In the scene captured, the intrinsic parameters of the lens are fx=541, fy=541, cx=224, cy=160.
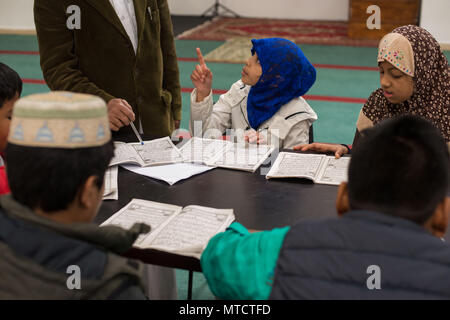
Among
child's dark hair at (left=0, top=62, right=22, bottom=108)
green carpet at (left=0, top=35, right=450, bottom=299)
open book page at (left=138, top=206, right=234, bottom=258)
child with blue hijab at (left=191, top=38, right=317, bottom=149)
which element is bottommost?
green carpet at (left=0, top=35, right=450, bottom=299)

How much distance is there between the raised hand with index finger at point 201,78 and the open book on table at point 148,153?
375 millimetres

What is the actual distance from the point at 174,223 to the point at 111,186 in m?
0.41

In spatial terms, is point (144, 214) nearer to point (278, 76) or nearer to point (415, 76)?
point (278, 76)

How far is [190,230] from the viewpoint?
170cm

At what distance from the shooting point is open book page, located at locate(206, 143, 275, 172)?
7.38ft

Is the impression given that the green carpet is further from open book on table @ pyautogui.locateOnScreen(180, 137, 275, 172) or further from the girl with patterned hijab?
open book on table @ pyautogui.locateOnScreen(180, 137, 275, 172)

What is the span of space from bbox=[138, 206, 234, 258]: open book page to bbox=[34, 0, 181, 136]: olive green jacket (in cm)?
100

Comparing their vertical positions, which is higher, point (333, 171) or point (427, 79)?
point (427, 79)

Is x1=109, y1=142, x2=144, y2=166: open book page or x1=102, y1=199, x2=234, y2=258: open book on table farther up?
x1=109, y1=142, x2=144, y2=166: open book page

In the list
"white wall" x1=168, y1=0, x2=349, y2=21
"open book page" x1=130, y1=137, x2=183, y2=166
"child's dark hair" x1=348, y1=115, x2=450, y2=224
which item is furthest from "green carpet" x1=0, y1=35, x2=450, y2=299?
"child's dark hair" x1=348, y1=115, x2=450, y2=224

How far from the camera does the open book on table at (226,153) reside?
227cm

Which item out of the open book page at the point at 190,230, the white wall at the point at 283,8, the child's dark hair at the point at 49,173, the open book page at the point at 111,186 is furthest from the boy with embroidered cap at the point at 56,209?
the white wall at the point at 283,8

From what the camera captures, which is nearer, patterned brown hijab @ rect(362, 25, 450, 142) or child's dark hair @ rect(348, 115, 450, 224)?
child's dark hair @ rect(348, 115, 450, 224)

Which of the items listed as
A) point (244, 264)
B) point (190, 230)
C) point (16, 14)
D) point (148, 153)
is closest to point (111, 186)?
point (148, 153)
